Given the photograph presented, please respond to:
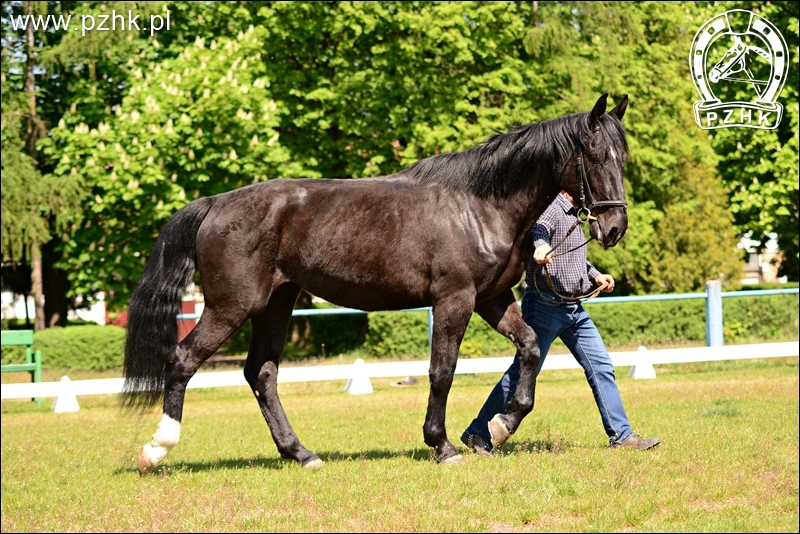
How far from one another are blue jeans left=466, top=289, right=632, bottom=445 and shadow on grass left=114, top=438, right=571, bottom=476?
0.37 metres

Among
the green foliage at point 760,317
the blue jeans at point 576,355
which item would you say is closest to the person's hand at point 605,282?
the blue jeans at point 576,355

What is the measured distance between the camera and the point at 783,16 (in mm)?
26281

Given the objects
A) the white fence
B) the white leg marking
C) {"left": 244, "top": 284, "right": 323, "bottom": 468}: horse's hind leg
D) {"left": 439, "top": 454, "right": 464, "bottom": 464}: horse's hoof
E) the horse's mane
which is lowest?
the white fence

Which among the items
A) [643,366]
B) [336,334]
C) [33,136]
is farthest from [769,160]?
[33,136]

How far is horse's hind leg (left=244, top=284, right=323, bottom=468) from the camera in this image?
7.09 metres

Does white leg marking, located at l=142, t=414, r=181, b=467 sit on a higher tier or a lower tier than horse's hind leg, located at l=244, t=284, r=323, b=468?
lower

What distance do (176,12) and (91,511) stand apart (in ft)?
66.5

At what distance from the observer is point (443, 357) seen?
6691 millimetres

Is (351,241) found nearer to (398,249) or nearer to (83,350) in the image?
(398,249)

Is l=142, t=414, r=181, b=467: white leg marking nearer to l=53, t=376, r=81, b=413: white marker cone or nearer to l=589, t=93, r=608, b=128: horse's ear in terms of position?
l=589, t=93, r=608, b=128: horse's ear

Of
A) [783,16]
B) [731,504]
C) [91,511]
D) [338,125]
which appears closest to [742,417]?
[731,504]

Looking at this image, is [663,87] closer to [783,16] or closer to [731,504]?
[783,16]

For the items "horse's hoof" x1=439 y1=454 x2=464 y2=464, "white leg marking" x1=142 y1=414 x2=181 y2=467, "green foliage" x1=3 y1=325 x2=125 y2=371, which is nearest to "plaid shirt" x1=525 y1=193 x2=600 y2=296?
"horse's hoof" x1=439 y1=454 x2=464 y2=464

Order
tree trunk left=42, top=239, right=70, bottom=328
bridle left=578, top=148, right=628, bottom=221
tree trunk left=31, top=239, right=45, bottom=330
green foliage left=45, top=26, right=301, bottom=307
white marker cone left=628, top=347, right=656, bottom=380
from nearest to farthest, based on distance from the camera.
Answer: bridle left=578, top=148, right=628, bottom=221
white marker cone left=628, top=347, right=656, bottom=380
green foliage left=45, top=26, right=301, bottom=307
tree trunk left=31, top=239, right=45, bottom=330
tree trunk left=42, top=239, right=70, bottom=328
